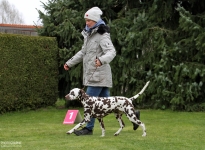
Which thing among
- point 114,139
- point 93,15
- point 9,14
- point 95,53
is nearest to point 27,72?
point 95,53

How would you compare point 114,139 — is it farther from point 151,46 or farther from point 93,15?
point 151,46

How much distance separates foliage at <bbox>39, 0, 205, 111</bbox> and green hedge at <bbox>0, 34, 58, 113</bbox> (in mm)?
529

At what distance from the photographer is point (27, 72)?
12.2 m

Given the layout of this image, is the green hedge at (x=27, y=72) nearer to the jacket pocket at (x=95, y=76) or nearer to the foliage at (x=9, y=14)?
the jacket pocket at (x=95, y=76)

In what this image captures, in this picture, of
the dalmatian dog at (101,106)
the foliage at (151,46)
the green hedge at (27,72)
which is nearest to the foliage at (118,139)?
the dalmatian dog at (101,106)

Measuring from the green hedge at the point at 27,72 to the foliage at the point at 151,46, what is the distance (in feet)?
1.74

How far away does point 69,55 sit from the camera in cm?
1312

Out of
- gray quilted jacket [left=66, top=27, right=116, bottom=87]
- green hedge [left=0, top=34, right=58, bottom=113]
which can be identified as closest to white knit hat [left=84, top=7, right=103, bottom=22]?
gray quilted jacket [left=66, top=27, right=116, bottom=87]

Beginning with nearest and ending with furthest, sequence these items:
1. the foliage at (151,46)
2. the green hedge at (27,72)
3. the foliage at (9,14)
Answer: the green hedge at (27,72), the foliage at (151,46), the foliage at (9,14)

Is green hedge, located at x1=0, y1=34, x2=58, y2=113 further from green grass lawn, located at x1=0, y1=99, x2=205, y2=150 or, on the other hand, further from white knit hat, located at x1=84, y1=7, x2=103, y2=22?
white knit hat, located at x1=84, y1=7, x2=103, y2=22

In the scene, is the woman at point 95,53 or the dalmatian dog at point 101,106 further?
the woman at point 95,53

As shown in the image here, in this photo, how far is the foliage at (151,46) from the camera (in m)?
11.7

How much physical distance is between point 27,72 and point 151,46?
3.62 meters

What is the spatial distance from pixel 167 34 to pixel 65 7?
3476mm
